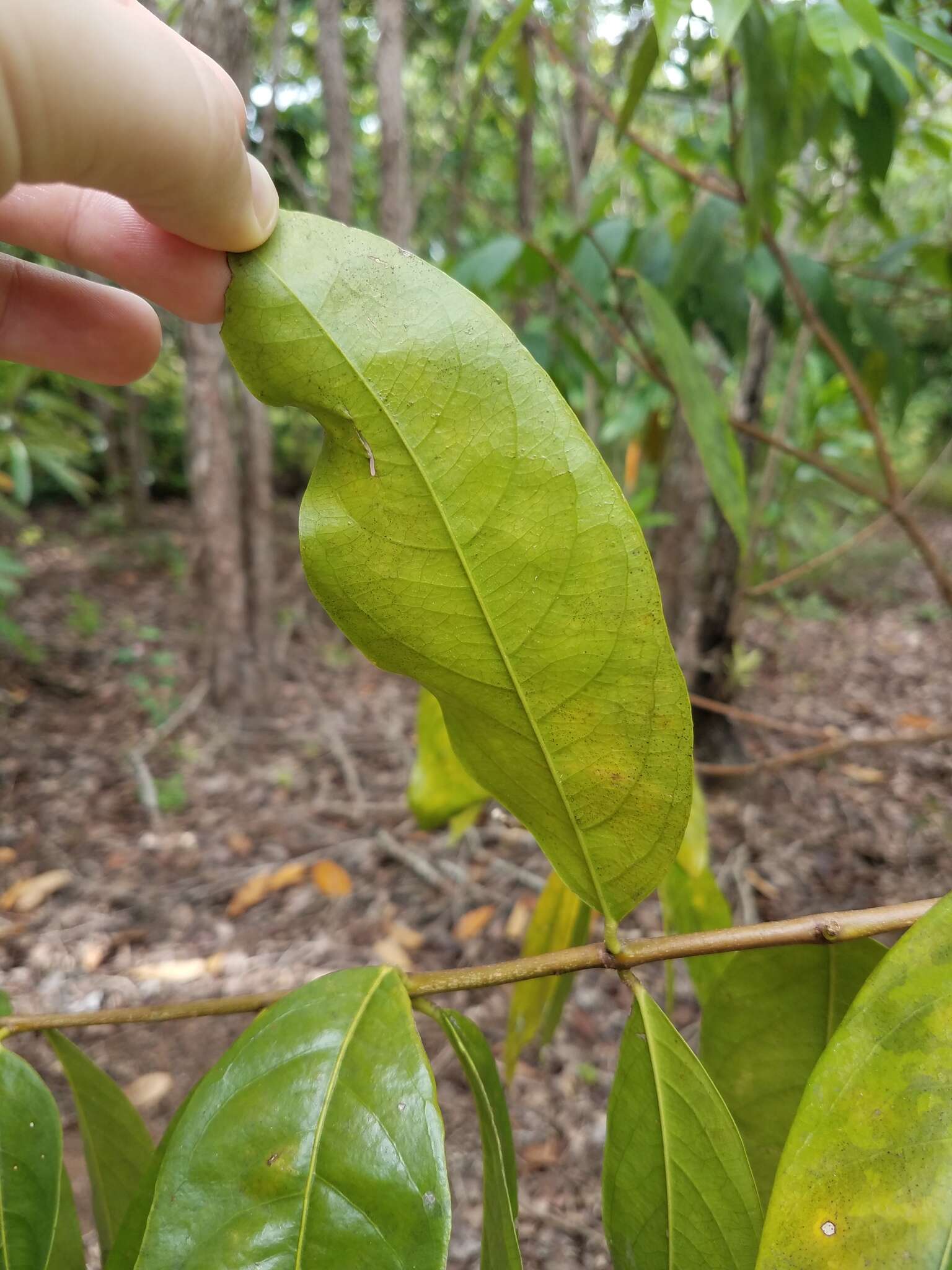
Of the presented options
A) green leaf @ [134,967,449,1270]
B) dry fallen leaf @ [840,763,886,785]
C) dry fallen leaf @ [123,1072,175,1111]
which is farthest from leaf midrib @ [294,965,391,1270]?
dry fallen leaf @ [840,763,886,785]

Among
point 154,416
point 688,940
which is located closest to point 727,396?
point 688,940

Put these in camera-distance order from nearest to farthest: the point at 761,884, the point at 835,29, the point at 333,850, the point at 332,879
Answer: the point at 835,29
the point at 761,884
the point at 332,879
the point at 333,850

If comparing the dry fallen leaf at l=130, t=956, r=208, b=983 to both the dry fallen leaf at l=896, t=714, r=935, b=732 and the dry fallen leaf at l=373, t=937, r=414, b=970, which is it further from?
the dry fallen leaf at l=896, t=714, r=935, b=732

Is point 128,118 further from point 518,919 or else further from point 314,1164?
point 518,919

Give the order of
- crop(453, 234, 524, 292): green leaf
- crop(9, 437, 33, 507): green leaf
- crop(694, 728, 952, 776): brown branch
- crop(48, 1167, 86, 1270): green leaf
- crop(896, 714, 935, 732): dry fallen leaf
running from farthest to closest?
crop(896, 714, 935, 732): dry fallen leaf → crop(9, 437, 33, 507): green leaf → crop(453, 234, 524, 292): green leaf → crop(694, 728, 952, 776): brown branch → crop(48, 1167, 86, 1270): green leaf

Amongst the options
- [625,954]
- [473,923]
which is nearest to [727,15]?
[625,954]
